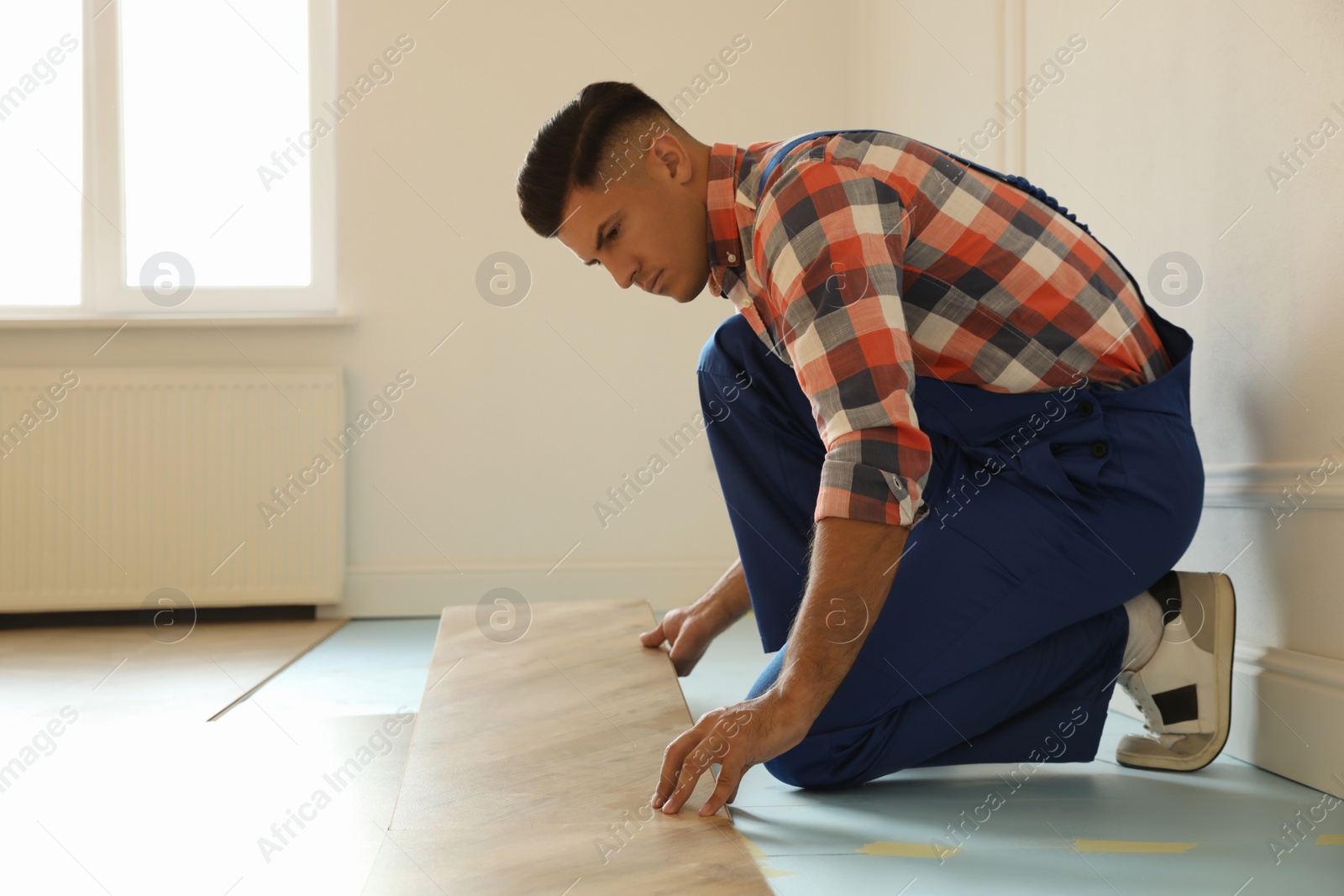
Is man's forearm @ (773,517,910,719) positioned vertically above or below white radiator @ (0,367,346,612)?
above

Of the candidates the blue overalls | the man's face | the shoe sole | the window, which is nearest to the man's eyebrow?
the man's face

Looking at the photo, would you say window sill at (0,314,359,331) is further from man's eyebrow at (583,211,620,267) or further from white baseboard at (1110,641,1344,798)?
white baseboard at (1110,641,1344,798)

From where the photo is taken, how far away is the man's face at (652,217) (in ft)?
4.08

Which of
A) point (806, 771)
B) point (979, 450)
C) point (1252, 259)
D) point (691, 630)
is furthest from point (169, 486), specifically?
→ point (1252, 259)

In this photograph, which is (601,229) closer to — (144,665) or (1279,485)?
(1279,485)

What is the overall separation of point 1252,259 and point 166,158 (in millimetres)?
3046

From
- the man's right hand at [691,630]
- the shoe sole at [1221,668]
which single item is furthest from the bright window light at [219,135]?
the shoe sole at [1221,668]

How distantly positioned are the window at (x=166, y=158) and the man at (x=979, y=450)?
88.1 inches

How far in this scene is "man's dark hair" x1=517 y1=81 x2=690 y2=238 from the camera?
4.11ft

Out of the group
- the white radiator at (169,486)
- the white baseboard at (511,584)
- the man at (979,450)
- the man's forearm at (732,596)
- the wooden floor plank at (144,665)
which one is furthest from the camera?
the white baseboard at (511,584)

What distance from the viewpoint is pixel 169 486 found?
303cm

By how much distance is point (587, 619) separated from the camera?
205cm

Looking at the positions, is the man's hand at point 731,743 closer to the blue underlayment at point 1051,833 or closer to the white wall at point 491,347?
the blue underlayment at point 1051,833

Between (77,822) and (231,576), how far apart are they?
1845 millimetres
